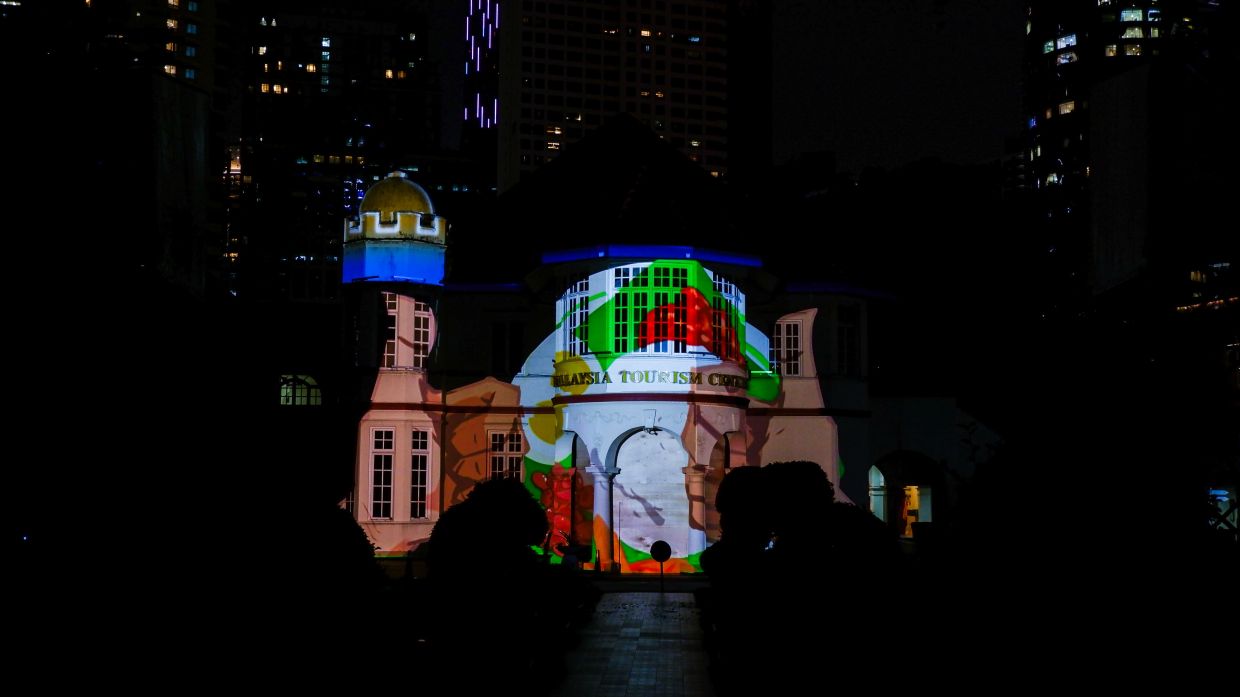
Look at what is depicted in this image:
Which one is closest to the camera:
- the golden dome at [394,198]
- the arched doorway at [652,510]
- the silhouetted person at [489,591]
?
the silhouetted person at [489,591]

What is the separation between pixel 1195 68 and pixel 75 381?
794 inches

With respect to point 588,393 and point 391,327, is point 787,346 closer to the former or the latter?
point 588,393

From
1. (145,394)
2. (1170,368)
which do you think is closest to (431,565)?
(145,394)

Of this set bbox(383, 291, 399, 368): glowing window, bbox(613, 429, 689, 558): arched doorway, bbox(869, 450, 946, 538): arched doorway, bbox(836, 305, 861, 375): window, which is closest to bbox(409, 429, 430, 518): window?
bbox(383, 291, 399, 368): glowing window

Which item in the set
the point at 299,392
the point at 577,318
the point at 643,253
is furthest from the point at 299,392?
the point at 643,253

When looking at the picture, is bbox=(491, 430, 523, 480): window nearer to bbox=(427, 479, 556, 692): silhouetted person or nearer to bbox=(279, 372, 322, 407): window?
bbox=(279, 372, 322, 407): window

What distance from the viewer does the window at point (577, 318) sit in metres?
42.2

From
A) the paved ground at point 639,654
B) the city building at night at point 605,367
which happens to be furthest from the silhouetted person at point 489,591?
the city building at night at point 605,367

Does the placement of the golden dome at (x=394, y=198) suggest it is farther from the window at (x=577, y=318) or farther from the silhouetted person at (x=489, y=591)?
the silhouetted person at (x=489, y=591)

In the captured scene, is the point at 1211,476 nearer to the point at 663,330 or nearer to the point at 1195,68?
the point at 1195,68

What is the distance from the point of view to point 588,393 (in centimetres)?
4166

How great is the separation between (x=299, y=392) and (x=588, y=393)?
22.5 metres

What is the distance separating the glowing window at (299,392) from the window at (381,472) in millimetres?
12513

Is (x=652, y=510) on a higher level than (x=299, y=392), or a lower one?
lower
